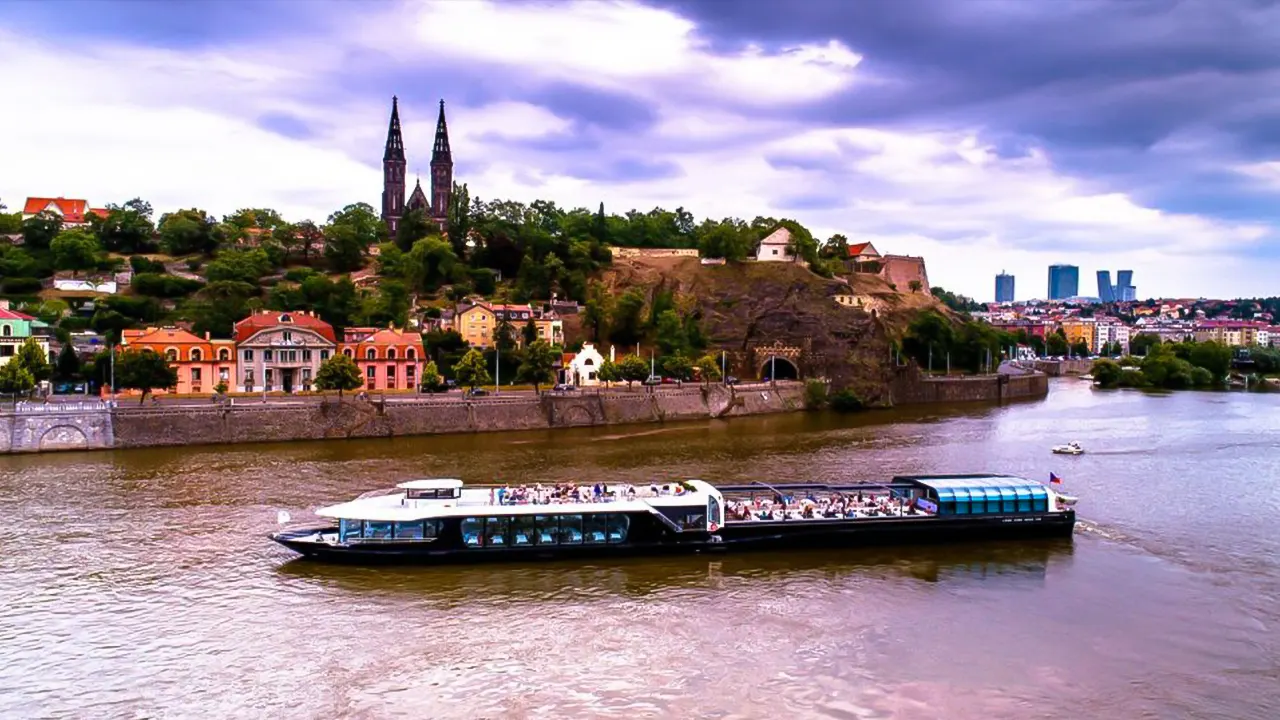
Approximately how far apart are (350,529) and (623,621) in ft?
32.9

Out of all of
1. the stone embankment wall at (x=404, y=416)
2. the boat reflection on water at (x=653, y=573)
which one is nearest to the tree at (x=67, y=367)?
the stone embankment wall at (x=404, y=416)

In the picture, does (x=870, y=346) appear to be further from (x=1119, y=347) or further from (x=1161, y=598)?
(x=1119, y=347)

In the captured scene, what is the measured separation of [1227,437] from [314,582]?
194 feet

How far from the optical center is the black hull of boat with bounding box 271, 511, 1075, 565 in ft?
92.5

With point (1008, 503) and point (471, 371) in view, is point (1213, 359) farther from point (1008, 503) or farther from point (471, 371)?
point (1008, 503)

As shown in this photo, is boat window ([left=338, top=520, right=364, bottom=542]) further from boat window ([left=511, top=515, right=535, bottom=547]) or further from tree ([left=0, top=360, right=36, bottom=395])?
tree ([left=0, top=360, right=36, bottom=395])

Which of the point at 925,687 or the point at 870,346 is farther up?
the point at 870,346

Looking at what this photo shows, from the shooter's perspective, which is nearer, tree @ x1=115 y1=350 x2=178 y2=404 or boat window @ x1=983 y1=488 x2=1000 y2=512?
boat window @ x1=983 y1=488 x2=1000 y2=512

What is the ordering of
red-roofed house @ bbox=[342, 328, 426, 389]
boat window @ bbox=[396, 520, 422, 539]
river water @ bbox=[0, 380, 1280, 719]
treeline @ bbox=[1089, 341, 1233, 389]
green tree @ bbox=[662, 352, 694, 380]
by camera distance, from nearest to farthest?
1. river water @ bbox=[0, 380, 1280, 719]
2. boat window @ bbox=[396, 520, 422, 539]
3. red-roofed house @ bbox=[342, 328, 426, 389]
4. green tree @ bbox=[662, 352, 694, 380]
5. treeline @ bbox=[1089, 341, 1233, 389]

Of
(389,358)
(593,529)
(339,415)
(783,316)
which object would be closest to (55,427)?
(339,415)

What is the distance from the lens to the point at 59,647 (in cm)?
2173

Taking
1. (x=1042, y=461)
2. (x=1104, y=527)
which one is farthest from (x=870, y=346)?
(x=1104, y=527)

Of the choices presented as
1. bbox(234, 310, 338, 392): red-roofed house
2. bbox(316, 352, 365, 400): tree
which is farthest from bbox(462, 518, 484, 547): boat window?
bbox(234, 310, 338, 392): red-roofed house

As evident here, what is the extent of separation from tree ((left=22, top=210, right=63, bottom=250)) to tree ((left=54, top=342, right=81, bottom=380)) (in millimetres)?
42406
